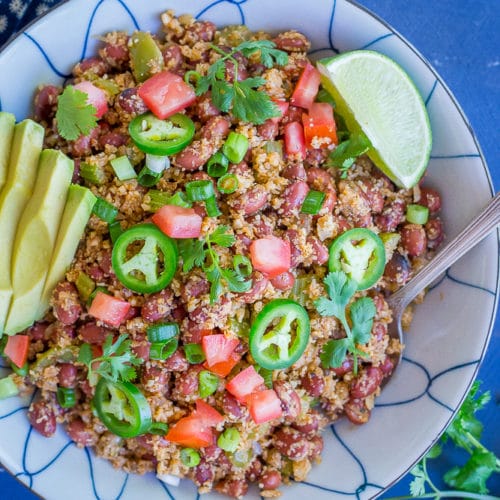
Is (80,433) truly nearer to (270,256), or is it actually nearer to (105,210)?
(105,210)

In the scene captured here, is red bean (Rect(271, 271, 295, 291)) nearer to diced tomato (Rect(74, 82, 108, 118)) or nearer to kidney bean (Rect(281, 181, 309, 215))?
kidney bean (Rect(281, 181, 309, 215))

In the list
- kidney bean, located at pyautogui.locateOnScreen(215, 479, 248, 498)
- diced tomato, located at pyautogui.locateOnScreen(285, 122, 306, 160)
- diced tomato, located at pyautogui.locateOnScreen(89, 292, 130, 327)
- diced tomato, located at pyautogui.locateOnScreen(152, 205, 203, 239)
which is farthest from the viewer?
kidney bean, located at pyautogui.locateOnScreen(215, 479, 248, 498)

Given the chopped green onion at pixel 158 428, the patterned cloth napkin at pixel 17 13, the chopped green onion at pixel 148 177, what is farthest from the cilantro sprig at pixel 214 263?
the patterned cloth napkin at pixel 17 13

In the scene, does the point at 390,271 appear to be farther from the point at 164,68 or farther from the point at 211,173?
the point at 164,68

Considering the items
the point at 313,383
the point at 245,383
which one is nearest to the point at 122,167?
the point at 245,383

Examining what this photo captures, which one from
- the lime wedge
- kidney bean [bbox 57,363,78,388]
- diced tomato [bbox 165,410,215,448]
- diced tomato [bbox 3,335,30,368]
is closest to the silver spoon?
the lime wedge

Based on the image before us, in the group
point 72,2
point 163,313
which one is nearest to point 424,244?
point 163,313

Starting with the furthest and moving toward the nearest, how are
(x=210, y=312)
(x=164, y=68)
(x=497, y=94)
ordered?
(x=497, y=94)
(x=164, y=68)
(x=210, y=312)
